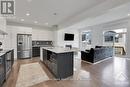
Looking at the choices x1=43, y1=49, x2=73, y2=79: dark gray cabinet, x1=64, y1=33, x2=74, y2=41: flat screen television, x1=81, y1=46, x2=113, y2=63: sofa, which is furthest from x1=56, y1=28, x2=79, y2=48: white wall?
x1=43, y1=49, x2=73, y2=79: dark gray cabinet

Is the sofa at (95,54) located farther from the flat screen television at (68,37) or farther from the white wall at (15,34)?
the white wall at (15,34)

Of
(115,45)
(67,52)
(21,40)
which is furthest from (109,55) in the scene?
(21,40)

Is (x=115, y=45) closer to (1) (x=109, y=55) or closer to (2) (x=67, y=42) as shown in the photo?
(1) (x=109, y=55)

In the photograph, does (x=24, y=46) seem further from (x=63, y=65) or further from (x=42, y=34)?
(x=63, y=65)

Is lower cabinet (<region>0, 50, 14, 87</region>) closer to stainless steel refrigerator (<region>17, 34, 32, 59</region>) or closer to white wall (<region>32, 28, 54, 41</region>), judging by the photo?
stainless steel refrigerator (<region>17, 34, 32, 59</region>)

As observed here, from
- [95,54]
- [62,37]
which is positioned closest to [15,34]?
[62,37]

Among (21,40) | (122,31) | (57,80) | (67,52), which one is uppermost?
(122,31)

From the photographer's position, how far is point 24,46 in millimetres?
7363

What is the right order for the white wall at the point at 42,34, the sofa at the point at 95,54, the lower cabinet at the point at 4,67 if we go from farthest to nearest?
the white wall at the point at 42,34 < the sofa at the point at 95,54 < the lower cabinet at the point at 4,67

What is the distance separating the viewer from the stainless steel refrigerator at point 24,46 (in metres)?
7.17

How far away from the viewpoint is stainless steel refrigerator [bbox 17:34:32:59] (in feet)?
23.5

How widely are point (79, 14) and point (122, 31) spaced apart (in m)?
5.15

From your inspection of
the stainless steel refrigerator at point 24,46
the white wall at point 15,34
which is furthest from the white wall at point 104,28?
the stainless steel refrigerator at point 24,46

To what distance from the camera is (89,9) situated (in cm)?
422
